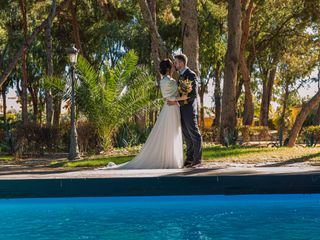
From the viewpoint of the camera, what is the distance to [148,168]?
35.7ft

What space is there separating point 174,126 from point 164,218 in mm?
3335

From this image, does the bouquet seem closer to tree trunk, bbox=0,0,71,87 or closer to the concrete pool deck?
the concrete pool deck

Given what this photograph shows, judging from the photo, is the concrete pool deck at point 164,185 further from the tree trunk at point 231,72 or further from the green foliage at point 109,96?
the tree trunk at point 231,72

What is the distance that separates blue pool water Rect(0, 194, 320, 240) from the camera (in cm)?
665

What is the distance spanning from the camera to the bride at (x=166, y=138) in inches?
417

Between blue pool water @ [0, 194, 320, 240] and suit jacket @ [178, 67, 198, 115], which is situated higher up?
suit jacket @ [178, 67, 198, 115]

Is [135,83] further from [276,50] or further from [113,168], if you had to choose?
[276,50]

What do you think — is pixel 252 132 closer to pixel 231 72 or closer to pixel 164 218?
pixel 231 72

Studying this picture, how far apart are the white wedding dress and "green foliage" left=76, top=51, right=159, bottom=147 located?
5.95 meters

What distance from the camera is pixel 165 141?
425 inches

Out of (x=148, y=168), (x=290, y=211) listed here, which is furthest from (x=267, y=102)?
(x=290, y=211)

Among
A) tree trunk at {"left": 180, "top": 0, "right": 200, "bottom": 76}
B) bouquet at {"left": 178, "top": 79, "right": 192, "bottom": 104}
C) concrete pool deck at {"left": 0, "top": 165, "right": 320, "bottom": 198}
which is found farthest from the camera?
tree trunk at {"left": 180, "top": 0, "right": 200, "bottom": 76}

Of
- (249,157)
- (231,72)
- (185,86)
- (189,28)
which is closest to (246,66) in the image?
(231,72)


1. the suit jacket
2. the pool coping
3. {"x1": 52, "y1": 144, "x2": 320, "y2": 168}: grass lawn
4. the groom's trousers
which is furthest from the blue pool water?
{"x1": 52, "y1": 144, "x2": 320, "y2": 168}: grass lawn
